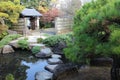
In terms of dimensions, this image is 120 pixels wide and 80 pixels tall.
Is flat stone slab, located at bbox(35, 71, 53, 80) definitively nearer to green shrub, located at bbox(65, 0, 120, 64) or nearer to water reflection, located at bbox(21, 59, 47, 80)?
water reflection, located at bbox(21, 59, 47, 80)

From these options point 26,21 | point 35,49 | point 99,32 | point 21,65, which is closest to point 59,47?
point 35,49

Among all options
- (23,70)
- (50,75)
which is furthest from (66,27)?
(50,75)

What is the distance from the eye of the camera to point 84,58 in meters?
5.84

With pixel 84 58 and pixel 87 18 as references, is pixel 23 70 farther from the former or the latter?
pixel 87 18

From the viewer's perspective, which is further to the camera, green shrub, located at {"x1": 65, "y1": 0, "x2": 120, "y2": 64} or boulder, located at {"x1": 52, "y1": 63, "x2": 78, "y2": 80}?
boulder, located at {"x1": 52, "y1": 63, "x2": 78, "y2": 80}

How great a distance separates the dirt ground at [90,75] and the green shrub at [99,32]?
1463mm

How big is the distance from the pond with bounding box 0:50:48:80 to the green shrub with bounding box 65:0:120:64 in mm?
3313

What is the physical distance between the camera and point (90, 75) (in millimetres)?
7344

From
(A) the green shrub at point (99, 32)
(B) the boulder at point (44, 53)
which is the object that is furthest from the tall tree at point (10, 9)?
(A) the green shrub at point (99, 32)

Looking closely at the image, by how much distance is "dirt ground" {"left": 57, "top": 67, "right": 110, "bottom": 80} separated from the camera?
711 centimetres

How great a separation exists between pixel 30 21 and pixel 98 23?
58.7 ft

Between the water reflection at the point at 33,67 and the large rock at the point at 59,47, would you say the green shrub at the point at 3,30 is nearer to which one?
the large rock at the point at 59,47

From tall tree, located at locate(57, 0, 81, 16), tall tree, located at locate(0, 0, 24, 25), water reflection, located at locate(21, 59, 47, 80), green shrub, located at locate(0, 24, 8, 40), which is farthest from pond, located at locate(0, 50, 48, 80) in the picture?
tall tree, located at locate(57, 0, 81, 16)

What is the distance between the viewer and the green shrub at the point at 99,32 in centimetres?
458
